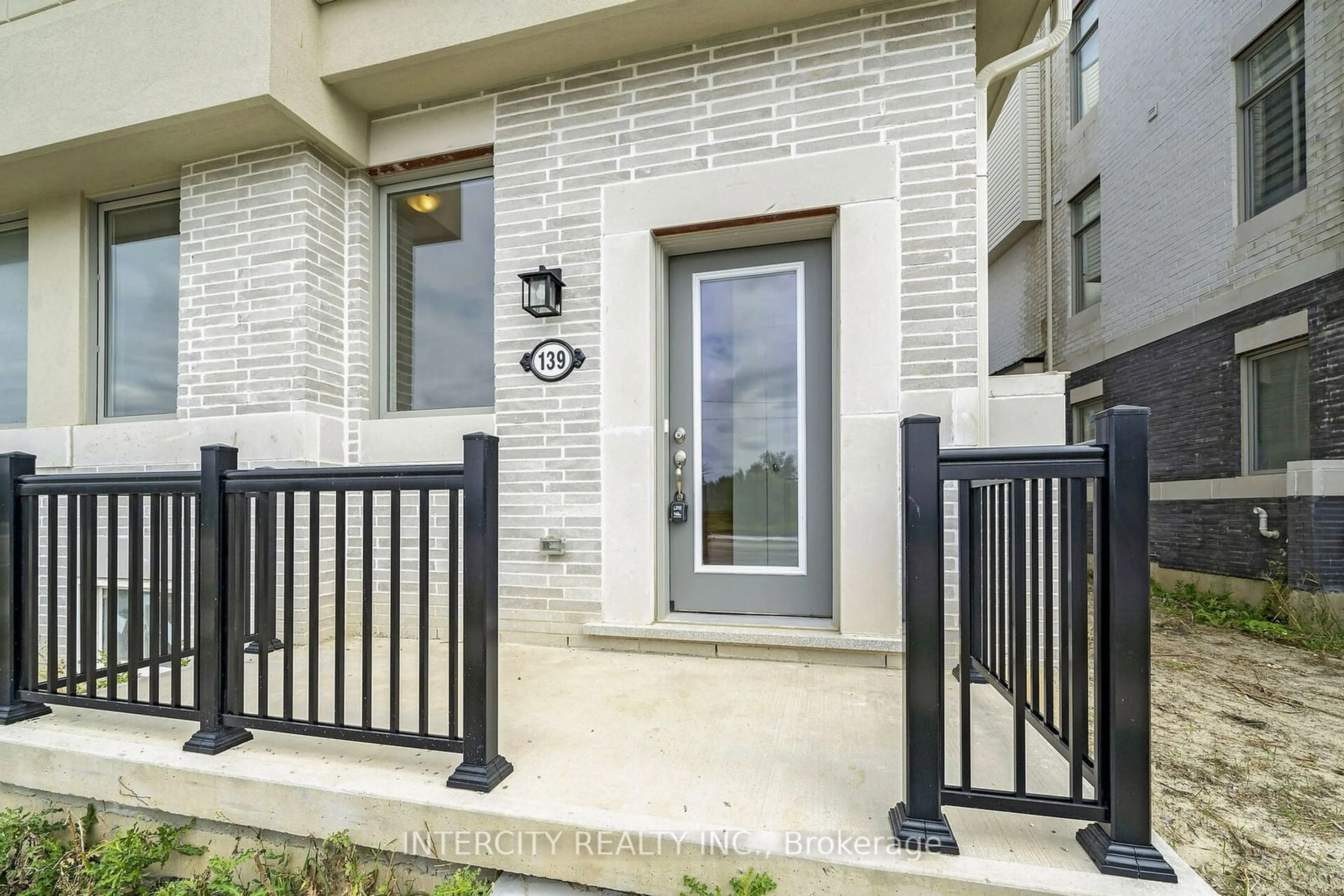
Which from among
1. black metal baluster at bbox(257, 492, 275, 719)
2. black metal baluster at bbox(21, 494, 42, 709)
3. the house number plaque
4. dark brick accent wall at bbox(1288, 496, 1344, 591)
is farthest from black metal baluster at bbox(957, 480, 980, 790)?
dark brick accent wall at bbox(1288, 496, 1344, 591)

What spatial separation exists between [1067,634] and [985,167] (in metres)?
2.23

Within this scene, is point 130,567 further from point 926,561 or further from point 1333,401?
point 1333,401

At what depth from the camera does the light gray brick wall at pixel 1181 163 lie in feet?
14.6

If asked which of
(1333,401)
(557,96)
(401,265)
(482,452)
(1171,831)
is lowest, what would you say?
(1171,831)

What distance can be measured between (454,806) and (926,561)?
4.38 ft

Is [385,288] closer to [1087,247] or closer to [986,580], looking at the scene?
[986,580]

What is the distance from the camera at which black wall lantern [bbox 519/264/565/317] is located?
122 inches

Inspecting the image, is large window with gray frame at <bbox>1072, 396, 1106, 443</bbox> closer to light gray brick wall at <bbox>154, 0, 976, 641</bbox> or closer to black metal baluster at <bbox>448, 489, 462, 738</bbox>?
light gray brick wall at <bbox>154, 0, 976, 641</bbox>

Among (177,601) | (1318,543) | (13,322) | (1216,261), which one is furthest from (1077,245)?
(13,322)

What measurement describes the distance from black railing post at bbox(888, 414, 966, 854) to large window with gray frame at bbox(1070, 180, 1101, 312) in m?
7.73

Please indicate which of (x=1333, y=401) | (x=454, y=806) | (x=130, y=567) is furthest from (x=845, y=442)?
(x=1333, y=401)

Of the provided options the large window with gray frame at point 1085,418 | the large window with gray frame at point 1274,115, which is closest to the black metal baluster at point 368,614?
the large window with gray frame at point 1274,115

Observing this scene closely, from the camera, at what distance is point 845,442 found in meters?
2.76

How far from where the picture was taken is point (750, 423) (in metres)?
3.09
